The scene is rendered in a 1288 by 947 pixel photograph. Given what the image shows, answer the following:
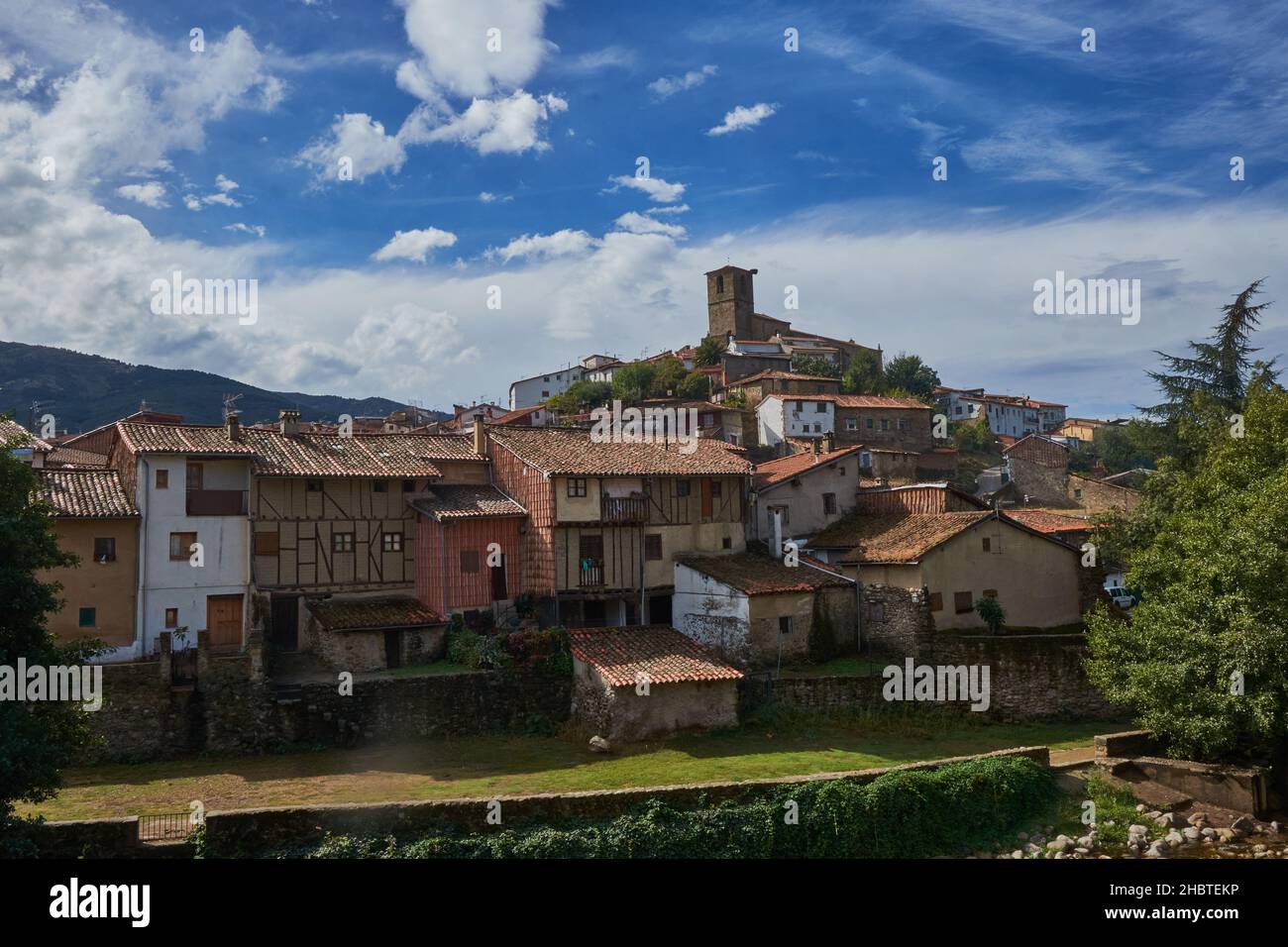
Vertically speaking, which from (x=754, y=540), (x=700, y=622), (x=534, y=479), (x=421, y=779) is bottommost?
(x=421, y=779)

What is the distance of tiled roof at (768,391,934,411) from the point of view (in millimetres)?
65188

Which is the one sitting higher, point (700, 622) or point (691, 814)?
point (700, 622)

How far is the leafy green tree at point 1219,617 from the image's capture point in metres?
23.2

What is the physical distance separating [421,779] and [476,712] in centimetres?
447

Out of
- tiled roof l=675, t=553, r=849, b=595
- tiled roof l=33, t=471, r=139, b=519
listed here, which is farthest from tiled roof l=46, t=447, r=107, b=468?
tiled roof l=675, t=553, r=849, b=595

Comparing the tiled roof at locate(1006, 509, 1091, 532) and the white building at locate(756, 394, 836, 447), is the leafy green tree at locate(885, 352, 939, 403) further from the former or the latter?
the tiled roof at locate(1006, 509, 1091, 532)

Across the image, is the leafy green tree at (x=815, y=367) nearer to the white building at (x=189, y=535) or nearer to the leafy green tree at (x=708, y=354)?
the leafy green tree at (x=708, y=354)

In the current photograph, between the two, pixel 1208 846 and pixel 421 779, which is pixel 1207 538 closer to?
pixel 1208 846

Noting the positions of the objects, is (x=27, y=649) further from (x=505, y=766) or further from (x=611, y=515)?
(x=611, y=515)

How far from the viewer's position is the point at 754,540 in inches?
1494
